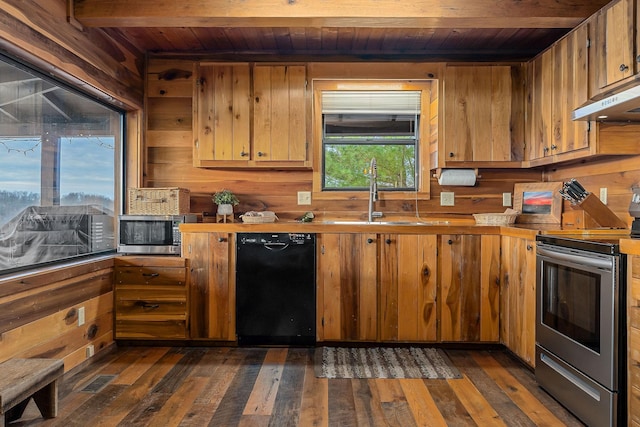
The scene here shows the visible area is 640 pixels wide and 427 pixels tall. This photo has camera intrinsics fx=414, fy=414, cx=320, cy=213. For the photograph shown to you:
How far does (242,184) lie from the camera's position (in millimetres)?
3533

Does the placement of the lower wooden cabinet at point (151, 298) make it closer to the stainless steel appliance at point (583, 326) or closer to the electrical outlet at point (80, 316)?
the electrical outlet at point (80, 316)

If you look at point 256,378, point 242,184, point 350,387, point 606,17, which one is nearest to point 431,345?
point 350,387

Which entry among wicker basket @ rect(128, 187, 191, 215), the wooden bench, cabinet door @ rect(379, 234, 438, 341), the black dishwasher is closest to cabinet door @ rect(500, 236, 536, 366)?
cabinet door @ rect(379, 234, 438, 341)

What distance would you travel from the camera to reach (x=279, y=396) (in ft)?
7.32

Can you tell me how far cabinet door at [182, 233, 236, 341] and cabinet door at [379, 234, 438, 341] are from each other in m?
1.10

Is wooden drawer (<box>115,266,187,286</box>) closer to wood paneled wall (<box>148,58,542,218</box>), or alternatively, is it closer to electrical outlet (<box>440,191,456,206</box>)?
wood paneled wall (<box>148,58,542,218</box>)

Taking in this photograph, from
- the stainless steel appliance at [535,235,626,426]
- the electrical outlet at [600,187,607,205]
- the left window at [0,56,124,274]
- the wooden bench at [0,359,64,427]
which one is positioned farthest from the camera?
the electrical outlet at [600,187,607,205]

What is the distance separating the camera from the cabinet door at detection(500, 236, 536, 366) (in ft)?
8.25

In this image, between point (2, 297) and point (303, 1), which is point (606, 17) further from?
point (2, 297)

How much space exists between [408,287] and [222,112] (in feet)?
6.44

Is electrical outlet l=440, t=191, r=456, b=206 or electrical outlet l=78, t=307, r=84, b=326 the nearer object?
electrical outlet l=78, t=307, r=84, b=326

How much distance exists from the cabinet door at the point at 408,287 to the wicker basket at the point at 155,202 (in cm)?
160

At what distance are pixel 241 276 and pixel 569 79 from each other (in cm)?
253

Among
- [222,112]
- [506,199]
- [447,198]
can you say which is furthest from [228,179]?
[506,199]
